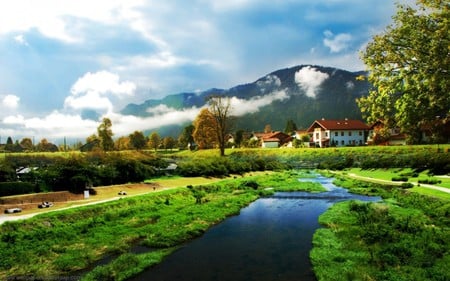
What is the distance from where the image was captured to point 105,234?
20.7 m

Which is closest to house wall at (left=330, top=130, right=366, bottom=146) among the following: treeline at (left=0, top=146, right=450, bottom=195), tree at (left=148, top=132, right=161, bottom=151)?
treeline at (left=0, top=146, right=450, bottom=195)

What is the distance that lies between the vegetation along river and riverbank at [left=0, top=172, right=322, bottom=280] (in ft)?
3.22

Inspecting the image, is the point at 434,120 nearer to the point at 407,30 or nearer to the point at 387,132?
the point at 387,132

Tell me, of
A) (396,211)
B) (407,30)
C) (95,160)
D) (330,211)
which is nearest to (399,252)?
(396,211)

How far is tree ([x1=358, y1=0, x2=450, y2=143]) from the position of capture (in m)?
21.2

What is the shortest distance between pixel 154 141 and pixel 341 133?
3435 inches

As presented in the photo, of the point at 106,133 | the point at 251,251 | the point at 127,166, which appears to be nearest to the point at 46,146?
the point at 106,133

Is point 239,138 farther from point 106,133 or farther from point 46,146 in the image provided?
point 46,146

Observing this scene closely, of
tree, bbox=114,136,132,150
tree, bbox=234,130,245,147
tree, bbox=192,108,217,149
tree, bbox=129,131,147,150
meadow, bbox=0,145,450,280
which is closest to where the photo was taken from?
meadow, bbox=0,145,450,280

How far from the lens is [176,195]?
109ft

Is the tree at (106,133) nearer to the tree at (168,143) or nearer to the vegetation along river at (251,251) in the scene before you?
the tree at (168,143)

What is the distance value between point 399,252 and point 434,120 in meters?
12.6

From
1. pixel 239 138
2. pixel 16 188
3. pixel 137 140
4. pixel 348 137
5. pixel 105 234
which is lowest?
pixel 105 234

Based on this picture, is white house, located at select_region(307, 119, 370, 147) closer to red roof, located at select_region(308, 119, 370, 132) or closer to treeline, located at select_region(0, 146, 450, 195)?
red roof, located at select_region(308, 119, 370, 132)
